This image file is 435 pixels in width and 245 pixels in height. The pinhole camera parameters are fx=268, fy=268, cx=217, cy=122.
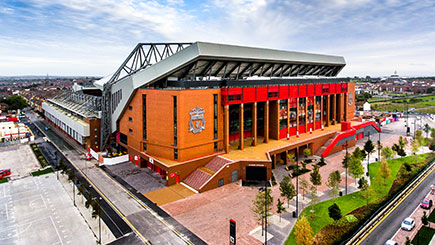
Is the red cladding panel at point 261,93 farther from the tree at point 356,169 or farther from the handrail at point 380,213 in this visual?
the handrail at point 380,213

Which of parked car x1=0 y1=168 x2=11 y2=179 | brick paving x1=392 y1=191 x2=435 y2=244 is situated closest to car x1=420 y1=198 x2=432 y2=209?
brick paving x1=392 y1=191 x2=435 y2=244

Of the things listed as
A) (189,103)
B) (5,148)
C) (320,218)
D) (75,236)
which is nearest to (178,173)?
(189,103)

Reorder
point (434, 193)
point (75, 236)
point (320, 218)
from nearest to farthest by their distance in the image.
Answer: point (75, 236), point (320, 218), point (434, 193)

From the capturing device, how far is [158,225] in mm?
33719

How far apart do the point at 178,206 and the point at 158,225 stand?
212 inches

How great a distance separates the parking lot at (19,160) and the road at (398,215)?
2383 inches

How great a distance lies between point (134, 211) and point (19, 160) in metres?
43.8

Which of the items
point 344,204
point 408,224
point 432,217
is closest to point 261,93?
point 344,204

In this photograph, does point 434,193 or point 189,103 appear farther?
point 189,103

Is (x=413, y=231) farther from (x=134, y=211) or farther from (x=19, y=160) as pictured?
(x=19, y=160)

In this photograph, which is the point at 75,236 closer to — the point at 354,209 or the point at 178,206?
the point at 178,206

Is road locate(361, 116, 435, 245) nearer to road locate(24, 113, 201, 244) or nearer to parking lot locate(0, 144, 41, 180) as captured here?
road locate(24, 113, 201, 244)

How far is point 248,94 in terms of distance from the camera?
56.2m

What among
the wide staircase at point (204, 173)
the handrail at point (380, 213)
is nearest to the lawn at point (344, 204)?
the handrail at point (380, 213)
